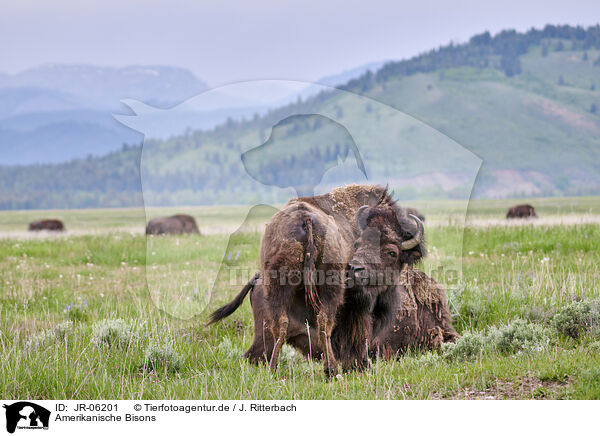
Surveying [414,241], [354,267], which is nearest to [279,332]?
[354,267]

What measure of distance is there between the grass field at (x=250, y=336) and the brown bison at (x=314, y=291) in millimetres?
285

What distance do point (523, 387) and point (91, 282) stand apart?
850 centimetres

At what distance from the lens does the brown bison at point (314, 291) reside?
181 inches

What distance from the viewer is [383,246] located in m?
5.48

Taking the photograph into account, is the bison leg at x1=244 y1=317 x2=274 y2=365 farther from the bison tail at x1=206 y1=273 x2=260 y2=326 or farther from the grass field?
the bison tail at x1=206 y1=273 x2=260 y2=326

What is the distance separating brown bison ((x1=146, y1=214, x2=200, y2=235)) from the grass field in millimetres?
10969

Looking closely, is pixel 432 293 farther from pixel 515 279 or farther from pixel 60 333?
pixel 60 333

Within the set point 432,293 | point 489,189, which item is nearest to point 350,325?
point 432,293

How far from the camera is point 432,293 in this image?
6.55 m
